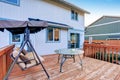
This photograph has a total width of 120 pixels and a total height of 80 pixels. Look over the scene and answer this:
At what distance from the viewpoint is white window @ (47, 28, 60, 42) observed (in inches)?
372

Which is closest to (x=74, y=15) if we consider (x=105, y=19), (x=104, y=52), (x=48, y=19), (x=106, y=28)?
(x=48, y=19)

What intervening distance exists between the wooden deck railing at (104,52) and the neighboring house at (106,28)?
13421 millimetres

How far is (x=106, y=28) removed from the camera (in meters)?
21.0

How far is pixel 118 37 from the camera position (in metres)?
18.9

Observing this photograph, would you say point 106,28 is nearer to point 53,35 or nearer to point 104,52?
point 53,35

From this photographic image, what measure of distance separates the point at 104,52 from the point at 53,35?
179 inches

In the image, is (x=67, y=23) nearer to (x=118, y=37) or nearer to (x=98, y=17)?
(x=118, y=37)

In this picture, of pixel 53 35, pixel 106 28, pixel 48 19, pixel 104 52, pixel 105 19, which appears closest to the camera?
pixel 104 52

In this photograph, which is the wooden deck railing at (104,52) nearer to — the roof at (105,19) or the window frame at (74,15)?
the window frame at (74,15)

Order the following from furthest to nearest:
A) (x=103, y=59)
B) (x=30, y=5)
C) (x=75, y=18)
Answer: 1. (x=75, y=18)
2. (x=30, y=5)
3. (x=103, y=59)

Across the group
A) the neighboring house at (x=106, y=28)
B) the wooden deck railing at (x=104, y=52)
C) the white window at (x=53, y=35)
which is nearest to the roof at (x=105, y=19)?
the neighboring house at (x=106, y=28)

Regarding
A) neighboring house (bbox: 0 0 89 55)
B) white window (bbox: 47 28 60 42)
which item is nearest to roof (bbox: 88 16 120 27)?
neighboring house (bbox: 0 0 89 55)

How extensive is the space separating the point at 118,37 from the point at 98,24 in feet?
17.0

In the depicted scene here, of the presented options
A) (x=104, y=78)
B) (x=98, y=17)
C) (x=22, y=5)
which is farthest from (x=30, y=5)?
(x=98, y=17)
